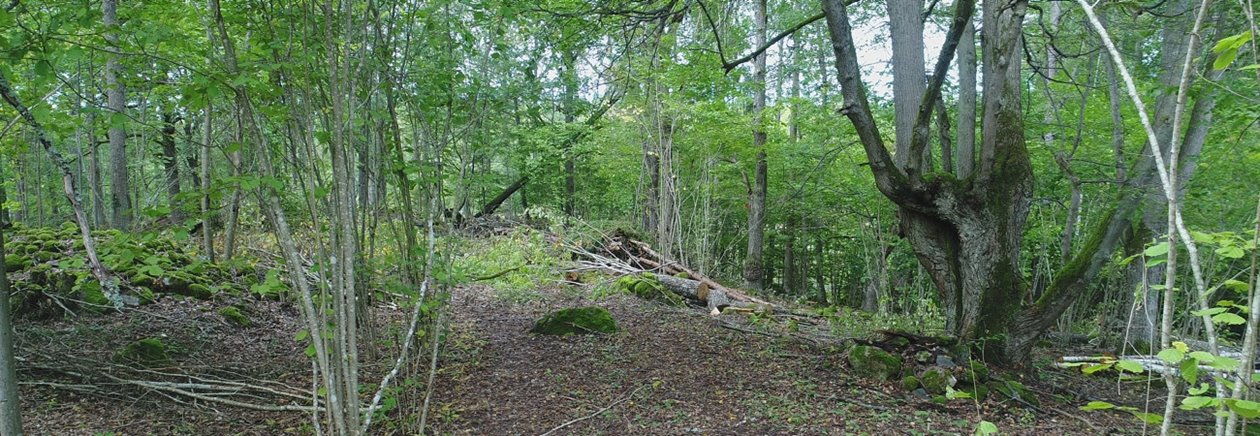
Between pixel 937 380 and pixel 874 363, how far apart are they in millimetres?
437

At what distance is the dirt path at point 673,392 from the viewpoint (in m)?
3.68

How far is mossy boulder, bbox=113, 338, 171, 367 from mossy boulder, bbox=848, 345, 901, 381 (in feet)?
15.6

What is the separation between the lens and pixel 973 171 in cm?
437

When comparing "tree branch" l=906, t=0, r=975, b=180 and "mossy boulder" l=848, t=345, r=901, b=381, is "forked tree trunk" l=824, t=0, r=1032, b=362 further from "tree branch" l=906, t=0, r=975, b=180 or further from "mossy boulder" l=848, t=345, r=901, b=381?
"mossy boulder" l=848, t=345, r=901, b=381

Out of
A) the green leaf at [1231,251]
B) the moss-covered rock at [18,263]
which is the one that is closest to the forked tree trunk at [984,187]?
the green leaf at [1231,251]

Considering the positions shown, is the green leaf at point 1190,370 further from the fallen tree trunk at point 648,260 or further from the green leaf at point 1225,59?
the fallen tree trunk at point 648,260

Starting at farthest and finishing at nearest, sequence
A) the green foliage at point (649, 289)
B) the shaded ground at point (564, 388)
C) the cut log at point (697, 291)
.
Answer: the green foliage at point (649, 289) < the cut log at point (697, 291) < the shaded ground at point (564, 388)

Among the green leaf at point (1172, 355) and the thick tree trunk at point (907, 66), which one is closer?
the green leaf at point (1172, 355)

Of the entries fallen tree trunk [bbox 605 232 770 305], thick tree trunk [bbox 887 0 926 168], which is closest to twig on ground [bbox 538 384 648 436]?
thick tree trunk [bbox 887 0 926 168]

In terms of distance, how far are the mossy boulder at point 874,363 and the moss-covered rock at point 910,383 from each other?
13 cm

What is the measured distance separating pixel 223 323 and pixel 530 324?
8.53 ft

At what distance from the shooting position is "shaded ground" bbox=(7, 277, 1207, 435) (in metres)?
3.60

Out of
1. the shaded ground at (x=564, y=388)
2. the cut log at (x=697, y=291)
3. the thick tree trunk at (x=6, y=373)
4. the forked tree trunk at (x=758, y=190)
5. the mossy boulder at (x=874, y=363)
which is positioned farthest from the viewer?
the forked tree trunk at (x=758, y=190)

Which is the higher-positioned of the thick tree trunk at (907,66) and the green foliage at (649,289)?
the thick tree trunk at (907,66)
